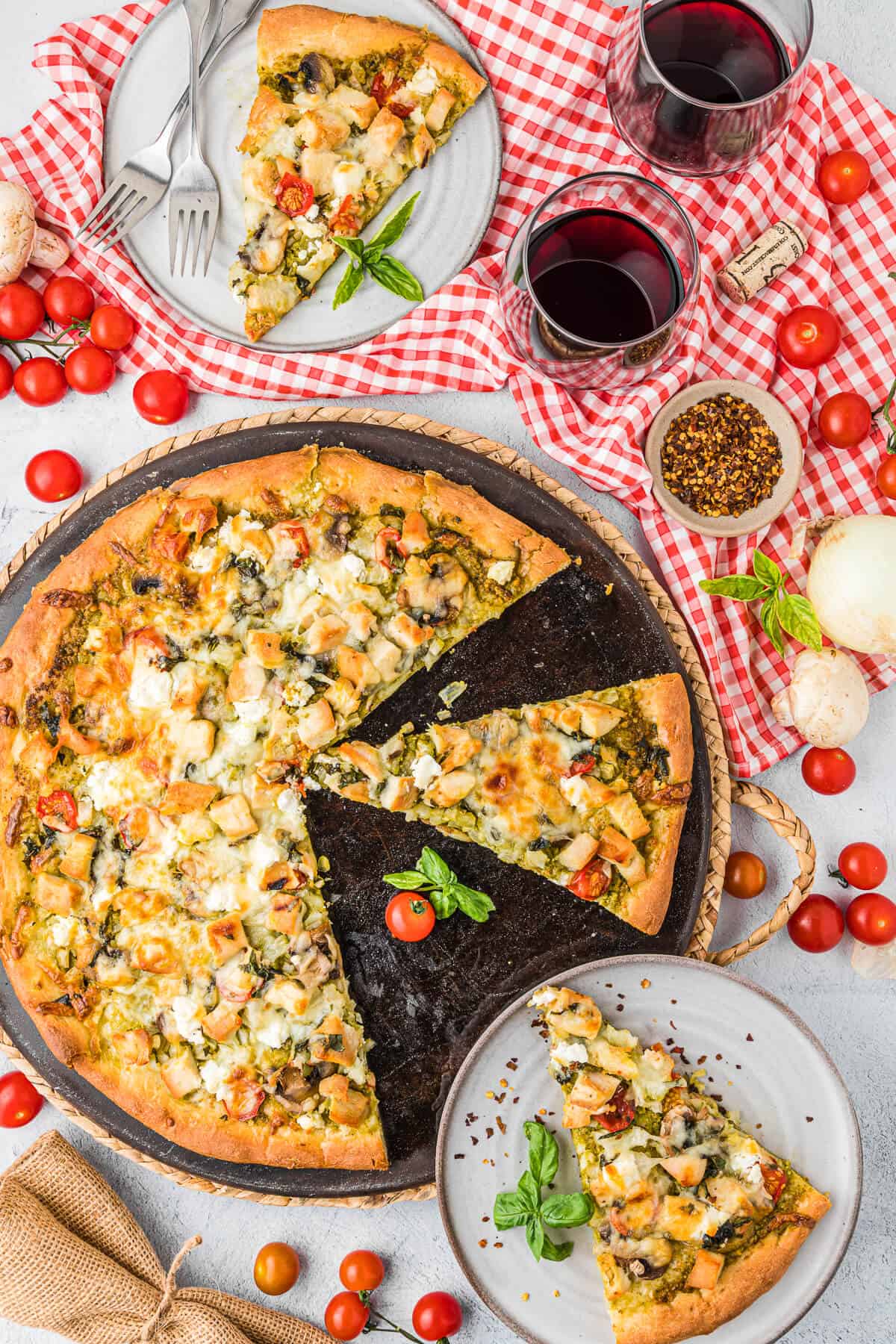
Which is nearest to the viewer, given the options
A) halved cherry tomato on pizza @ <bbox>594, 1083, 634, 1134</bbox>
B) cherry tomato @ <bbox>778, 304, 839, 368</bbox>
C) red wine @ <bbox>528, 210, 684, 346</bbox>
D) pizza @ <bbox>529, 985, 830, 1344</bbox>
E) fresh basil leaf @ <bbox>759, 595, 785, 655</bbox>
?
pizza @ <bbox>529, 985, 830, 1344</bbox>

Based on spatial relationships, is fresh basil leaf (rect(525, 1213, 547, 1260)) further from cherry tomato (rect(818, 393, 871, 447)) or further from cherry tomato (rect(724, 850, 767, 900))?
cherry tomato (rect(818, 393, 871, 447))

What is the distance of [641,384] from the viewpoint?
4902mm

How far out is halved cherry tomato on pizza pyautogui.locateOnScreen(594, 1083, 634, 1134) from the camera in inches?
173

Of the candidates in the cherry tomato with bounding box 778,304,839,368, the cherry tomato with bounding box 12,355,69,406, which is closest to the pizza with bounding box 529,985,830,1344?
the cherry tomato with bounding box 778,304,839,368

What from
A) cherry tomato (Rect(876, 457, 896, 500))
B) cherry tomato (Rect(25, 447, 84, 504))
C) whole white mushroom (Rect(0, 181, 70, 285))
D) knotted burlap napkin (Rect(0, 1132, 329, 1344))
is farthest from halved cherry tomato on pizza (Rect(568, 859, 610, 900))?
whole white mushroom (Rect(0, 181, 70, 285))

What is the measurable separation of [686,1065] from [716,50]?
4365mm

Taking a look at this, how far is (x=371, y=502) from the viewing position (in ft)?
15.2

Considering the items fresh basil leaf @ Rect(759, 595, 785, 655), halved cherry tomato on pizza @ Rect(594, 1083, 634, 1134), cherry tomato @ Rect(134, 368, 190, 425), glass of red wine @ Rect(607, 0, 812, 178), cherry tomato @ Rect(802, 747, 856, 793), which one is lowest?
halved cherry tomato on pizza @ Rect(594, 1083, 634, 1134)

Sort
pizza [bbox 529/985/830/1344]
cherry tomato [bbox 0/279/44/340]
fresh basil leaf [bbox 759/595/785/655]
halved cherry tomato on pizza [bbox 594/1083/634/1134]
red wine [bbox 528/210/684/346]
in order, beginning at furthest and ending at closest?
cherry tomato [bbox 0/279/44/340], fresh basil leaf [bbox 759/595/785/655], red wine [bbox 528/210/684/346], halved cherry tomato on pizza [bbox 594/1083/634/1134], pizza [bbox 529/985/830/1344]

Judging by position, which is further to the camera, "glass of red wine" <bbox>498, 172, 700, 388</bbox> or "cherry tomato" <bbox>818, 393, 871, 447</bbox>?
"cherry tomato" <bbox>818, 393, 871, 447</bbox>

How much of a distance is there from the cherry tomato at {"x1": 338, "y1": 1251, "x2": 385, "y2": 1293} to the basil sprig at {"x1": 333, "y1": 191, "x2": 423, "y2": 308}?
444cm

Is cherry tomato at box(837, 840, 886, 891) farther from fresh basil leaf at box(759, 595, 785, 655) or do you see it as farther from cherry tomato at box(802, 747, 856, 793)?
fresh basil leaf at box(759, 595, 785, 655)

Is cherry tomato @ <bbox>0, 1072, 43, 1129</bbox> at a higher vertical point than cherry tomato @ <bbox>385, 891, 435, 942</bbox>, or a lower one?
lower

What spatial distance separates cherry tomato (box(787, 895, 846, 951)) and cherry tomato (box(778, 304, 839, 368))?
256 centimetres
